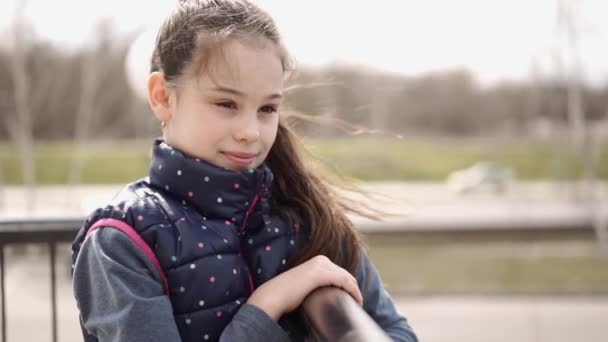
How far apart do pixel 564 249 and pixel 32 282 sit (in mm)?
→ 6405

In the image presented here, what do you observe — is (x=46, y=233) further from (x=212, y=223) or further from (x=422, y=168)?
(x=422, y=168)

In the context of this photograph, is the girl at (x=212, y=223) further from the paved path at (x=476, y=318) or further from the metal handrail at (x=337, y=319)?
the paved path at (x=476, y=318)

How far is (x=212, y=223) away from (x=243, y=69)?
0.82 feet

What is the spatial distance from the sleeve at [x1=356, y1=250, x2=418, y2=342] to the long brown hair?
0.04 m

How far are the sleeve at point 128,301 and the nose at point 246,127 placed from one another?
24 centimetres

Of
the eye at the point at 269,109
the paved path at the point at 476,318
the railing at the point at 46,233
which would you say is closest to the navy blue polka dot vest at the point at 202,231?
the eye at the point at 269,109

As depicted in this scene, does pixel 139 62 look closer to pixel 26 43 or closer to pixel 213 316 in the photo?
pixel 213 316

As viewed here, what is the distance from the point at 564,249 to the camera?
909 cm

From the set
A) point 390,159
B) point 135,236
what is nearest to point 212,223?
point 135,236

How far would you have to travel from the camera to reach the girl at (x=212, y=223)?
1.01m

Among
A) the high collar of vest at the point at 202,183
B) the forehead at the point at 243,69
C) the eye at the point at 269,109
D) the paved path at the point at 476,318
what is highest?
the forehead at the point at 243,69

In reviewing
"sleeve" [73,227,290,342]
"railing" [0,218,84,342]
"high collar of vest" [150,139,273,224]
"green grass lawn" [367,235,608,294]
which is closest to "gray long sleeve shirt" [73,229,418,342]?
Result: "sleeve" [73,227,290,342]

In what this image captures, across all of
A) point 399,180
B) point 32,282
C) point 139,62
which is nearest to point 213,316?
point 139,62

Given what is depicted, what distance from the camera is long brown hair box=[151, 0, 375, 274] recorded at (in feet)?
3.73
